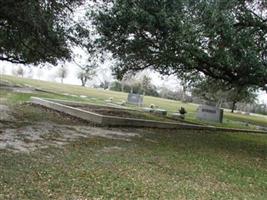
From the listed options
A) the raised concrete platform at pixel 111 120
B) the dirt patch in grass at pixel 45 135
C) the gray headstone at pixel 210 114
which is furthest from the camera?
the gray headstone at pixel 210 114

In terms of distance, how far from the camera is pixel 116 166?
24.8 feet

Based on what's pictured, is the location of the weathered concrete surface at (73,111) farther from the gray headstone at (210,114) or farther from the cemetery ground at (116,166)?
the gray headstone at (210,114)

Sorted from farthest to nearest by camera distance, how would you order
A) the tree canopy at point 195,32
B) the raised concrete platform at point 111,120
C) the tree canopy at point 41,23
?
the raised concrete platform at point 111,120, the tree canopy at point 195,32, the tree canopy at point 41,23

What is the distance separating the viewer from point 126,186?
6133 millimetres

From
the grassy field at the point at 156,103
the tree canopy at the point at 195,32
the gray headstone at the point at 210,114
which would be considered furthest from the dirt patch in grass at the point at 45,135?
the gray headstone at the point at 210,114

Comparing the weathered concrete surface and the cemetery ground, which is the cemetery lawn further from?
the weathered concrete surface

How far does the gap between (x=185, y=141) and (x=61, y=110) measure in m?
6.63

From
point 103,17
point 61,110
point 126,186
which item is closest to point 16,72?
point 61,110

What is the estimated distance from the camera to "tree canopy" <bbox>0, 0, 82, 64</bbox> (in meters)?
8.14

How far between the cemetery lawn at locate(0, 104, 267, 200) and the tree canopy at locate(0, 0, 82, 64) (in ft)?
8.27

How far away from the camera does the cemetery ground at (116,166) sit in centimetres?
582

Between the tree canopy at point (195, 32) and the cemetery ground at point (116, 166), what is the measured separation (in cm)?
266

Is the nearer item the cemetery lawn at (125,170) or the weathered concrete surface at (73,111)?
the cemetery lawn at (125,170)

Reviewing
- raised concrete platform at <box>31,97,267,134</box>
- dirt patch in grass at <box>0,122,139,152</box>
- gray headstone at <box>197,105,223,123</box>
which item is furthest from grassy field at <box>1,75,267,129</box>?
dirt patch in grass at <box>0,122,139,152</box>
